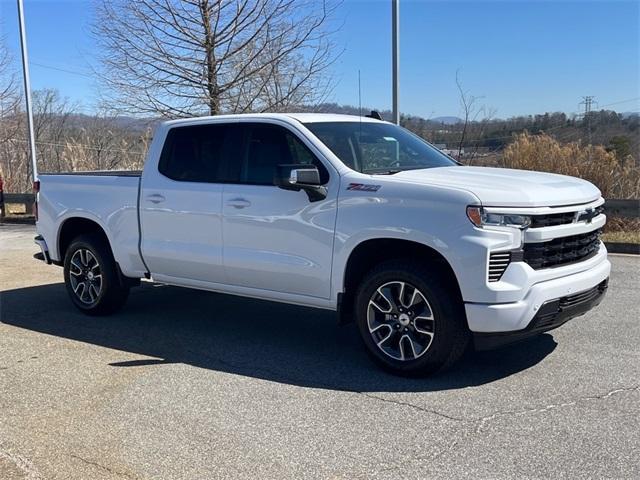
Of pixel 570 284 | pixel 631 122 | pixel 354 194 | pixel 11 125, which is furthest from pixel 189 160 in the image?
pixel 11 125

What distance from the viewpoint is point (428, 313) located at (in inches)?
190

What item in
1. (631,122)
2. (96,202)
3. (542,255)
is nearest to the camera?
(542,255)

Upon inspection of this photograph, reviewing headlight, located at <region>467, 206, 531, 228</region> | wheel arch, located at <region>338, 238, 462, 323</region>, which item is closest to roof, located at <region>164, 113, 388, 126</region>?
wheel arch, located at <region>338, 238, 462, 323</region>

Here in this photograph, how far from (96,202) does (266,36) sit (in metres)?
9.10

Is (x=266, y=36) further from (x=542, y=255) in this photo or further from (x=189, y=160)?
(x=542, y=255)

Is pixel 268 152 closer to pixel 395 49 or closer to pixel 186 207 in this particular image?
pixel 186 207

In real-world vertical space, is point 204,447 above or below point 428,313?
below

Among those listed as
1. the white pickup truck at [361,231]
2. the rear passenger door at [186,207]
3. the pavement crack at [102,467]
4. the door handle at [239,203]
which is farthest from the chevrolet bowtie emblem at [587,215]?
the pavement crack at [102,467]

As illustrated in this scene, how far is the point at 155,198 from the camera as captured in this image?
→ 21.0 feet

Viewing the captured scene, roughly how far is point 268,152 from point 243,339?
1.75 meters

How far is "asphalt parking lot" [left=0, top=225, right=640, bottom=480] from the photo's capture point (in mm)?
3662

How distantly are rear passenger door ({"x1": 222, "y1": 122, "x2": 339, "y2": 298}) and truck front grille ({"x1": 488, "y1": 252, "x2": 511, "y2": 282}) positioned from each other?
1.31m

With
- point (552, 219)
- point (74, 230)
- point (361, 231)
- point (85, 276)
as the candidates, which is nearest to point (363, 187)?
point (361, 231)

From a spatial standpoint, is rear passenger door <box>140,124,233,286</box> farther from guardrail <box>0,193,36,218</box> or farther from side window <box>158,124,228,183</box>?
guardrail <box>0,193,36,218</box>
